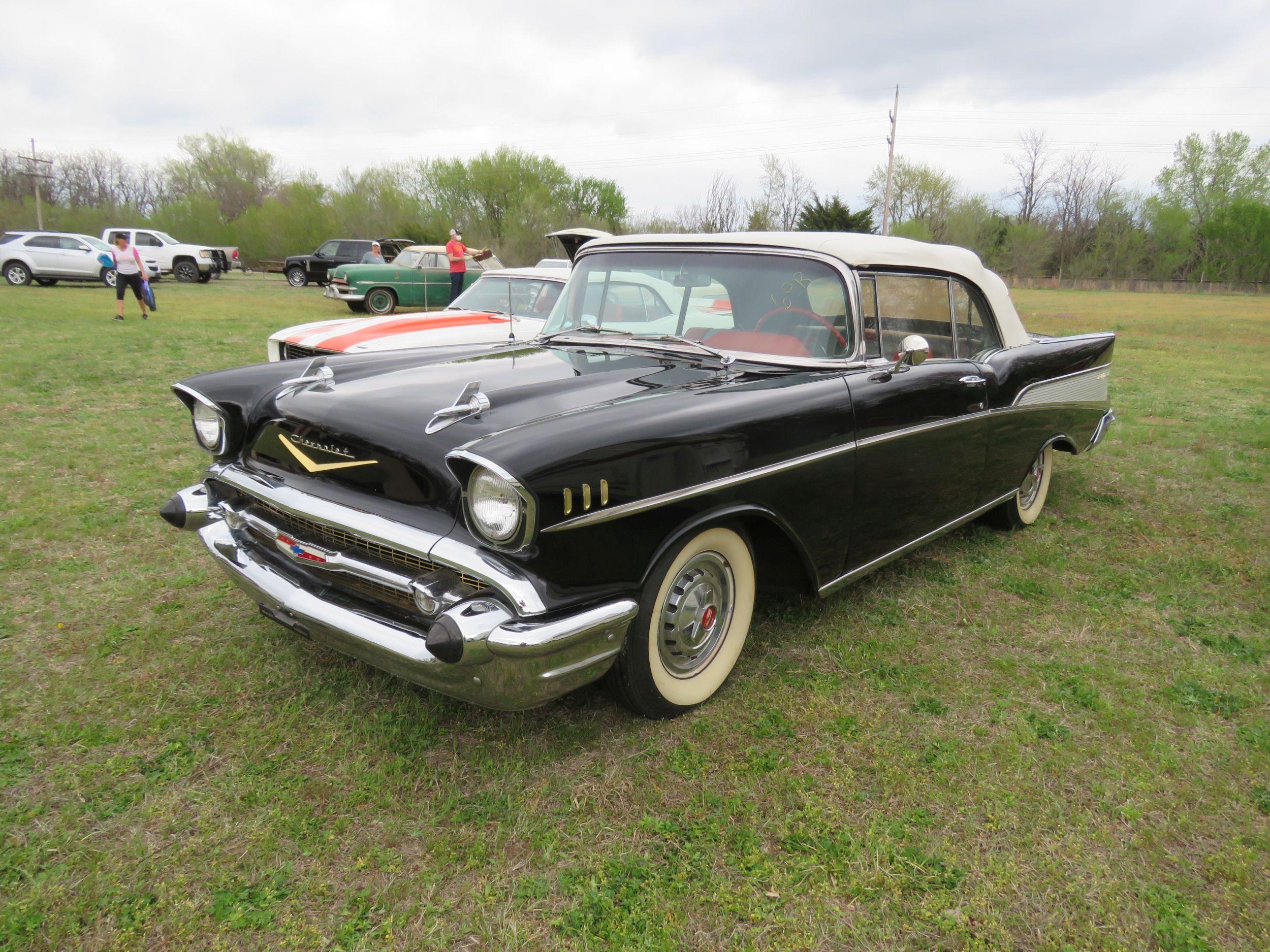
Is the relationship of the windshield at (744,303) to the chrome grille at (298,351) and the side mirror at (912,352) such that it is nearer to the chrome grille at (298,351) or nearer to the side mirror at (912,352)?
the side mirror at (912,352)

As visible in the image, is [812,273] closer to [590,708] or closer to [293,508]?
[590,708]

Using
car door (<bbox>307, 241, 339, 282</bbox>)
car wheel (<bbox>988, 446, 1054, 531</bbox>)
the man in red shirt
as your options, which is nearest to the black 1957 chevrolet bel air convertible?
car wheel (<bbox>988, 446, 1054, 531</bbox>)

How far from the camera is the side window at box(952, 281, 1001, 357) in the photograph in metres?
3.92

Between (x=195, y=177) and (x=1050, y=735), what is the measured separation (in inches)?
2429

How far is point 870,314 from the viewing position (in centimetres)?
326

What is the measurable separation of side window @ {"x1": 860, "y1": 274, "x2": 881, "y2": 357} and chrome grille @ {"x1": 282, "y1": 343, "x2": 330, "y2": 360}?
438 centimetres

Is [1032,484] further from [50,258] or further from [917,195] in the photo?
[917,195]

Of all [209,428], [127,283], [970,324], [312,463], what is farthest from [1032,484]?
[127,283]

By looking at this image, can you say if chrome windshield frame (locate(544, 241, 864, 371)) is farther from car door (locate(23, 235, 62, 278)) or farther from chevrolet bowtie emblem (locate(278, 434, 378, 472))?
car door (locate(23, 235, 62, 278))

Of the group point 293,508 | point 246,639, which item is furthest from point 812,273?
point 246,639

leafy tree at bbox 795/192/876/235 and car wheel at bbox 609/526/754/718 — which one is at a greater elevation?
leafy tree at bbox 795/192/876/235

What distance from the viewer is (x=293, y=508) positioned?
2.51 metres

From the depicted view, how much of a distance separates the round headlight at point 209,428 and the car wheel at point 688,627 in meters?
1.79

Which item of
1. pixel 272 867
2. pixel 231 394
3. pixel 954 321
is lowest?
pixel 272 867
